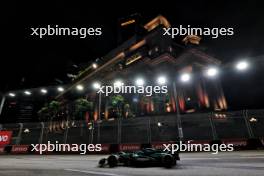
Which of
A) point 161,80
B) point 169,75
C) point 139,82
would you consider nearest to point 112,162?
point 161,80

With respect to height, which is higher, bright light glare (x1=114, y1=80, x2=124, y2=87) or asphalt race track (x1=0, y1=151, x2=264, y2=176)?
bright light glare (x1=114, y1=80, x2=124, y2=87)

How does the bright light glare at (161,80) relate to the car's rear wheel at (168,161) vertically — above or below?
above

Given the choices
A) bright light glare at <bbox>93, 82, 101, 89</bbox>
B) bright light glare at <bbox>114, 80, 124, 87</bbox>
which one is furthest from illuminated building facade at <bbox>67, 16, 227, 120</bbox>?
bright light glare at <bbox>93, 82, 101, 89</bbox>

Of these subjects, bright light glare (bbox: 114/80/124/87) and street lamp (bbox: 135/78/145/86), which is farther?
bright light glare (bbox: 114/80/124/87)

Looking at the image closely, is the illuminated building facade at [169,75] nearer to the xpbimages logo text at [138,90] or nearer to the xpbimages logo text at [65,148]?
the xpbimages logo text at [138,90]

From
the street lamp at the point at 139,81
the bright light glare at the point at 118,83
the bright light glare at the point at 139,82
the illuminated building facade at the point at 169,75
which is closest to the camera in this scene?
the illuminated building facade at the point at 169,75

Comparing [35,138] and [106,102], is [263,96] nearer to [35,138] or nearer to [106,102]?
[106,102]

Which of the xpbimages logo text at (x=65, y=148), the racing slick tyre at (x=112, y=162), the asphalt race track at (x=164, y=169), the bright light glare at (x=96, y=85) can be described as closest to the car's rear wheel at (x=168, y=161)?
the asphalt race track at (x=164, y=169)

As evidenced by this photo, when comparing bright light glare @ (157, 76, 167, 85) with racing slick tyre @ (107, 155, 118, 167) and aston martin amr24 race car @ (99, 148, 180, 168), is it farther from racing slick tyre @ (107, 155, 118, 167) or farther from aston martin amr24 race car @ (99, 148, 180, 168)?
racing slick tyre @ (107, 155, 118, 167)

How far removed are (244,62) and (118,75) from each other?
45285 millimetres

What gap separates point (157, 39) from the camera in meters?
57.8

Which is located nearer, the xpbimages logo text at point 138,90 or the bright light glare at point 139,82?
the xpbimages logo text at point 138,90

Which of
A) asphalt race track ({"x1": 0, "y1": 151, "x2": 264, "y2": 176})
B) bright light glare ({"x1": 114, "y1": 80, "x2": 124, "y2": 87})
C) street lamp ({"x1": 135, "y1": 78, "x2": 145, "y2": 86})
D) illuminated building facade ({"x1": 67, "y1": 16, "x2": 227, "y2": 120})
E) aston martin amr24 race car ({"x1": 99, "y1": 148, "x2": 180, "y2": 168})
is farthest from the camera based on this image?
bright light glare ({"x1": 114, "y1": 80, "x2": 124, "y2": 87})

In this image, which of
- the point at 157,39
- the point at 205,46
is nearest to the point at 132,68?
the point at 157,39
